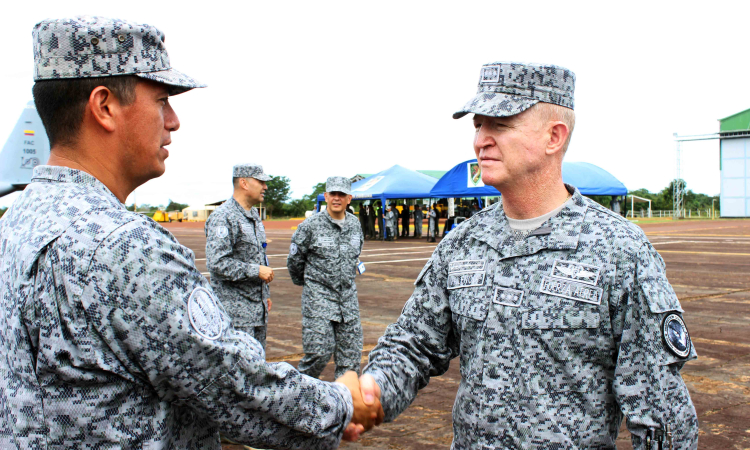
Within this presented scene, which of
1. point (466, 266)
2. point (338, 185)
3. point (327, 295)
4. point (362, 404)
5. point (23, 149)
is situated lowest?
point (327, 295)

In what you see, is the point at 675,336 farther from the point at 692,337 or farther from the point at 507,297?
the point at 692,337

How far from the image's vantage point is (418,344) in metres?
2.51

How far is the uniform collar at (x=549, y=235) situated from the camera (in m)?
2.24

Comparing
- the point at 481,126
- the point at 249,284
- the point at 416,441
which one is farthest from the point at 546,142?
the point at 249,284

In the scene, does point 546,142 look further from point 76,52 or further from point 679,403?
point 76,52

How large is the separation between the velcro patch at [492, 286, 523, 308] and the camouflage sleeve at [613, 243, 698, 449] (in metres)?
0.38

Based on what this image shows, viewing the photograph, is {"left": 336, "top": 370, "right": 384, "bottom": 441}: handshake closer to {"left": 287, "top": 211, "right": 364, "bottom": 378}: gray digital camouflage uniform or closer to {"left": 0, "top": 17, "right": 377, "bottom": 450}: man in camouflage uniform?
{"left": 0, "top": 17, "right": 377, "bottom": 450}: man in camouflage uniform

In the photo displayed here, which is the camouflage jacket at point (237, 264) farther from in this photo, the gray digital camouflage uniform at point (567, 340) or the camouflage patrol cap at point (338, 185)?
the gray digital camouflage uniform at point (567, 340)

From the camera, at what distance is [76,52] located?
1.60 meters

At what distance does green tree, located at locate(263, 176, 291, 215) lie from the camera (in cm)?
8400

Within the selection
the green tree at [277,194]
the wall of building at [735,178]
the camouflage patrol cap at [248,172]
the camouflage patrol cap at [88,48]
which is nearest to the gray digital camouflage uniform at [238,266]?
the camouflage patrol cap at [248,172]

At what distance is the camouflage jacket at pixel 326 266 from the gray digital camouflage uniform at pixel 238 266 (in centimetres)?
48

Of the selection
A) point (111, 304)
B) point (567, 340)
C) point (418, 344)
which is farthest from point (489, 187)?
point (111, 304)

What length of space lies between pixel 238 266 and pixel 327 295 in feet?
3.13
